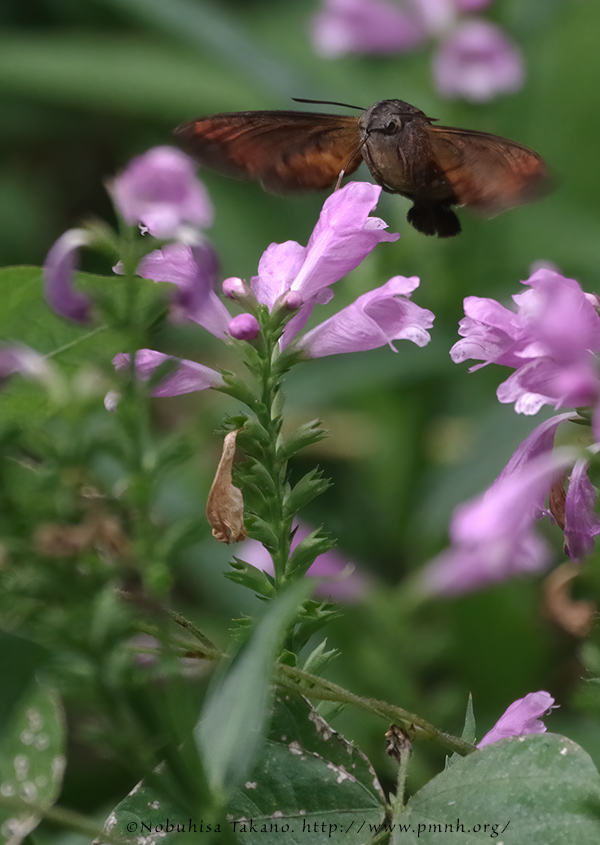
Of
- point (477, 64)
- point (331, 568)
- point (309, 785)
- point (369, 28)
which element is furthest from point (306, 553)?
point (369, 28)

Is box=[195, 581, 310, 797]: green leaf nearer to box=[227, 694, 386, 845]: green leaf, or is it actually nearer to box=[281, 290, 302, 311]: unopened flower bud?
box=[227, 694, 386, 845]: green leaf

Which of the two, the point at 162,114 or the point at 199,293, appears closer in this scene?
the point at 199,293

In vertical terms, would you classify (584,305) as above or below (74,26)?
above

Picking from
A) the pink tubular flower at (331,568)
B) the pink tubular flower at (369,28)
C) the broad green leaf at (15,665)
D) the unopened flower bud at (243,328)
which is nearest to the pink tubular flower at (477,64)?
the pink tubular flower at (369,28)

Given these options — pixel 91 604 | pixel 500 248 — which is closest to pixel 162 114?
pixel 500 248

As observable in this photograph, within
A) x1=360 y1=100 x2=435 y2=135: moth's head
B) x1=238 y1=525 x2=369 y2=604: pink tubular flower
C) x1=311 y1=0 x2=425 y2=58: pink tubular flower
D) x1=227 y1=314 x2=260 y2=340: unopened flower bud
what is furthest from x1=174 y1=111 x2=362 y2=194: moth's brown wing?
x1=311 y1=0 x2=425 y2=58: pink tubular flower

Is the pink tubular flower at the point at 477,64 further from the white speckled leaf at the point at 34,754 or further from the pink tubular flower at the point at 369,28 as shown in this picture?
the white speckled leaf at the point at 34,754

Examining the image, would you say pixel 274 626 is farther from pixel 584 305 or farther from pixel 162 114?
pixel 162 114
